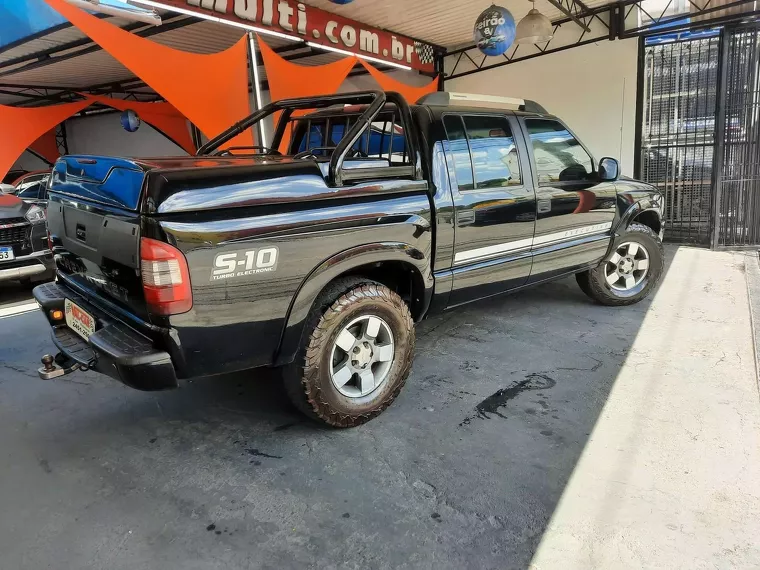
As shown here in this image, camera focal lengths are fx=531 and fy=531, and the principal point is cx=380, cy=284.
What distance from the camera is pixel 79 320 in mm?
2760

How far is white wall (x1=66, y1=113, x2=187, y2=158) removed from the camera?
66.9 ft

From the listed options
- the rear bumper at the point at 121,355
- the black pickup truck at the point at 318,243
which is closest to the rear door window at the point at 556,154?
the black pickup truck at the point at 318,243

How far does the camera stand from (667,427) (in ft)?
9.59

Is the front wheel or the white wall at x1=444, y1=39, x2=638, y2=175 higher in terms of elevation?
the white wall at x1=444, y1=39, x2=638, y2=175

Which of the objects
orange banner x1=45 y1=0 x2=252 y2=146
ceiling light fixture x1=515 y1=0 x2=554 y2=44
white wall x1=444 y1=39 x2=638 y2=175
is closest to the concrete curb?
white wall x1=444 y1=39 x2=638 y2=175

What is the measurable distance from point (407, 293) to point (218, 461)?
147 centimetres

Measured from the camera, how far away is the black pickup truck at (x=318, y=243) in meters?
2.26

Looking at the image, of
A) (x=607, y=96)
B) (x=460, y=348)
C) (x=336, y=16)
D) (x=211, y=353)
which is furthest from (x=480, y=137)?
(x=607, y=96)

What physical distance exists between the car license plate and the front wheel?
4073mm

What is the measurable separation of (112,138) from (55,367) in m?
22.9

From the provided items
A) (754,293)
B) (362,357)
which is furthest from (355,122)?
(754,293)

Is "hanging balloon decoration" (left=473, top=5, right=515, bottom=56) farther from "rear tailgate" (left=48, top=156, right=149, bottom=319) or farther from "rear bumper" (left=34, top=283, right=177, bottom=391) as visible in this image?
"rear bumper" (left=34, top=283, right=177, bottom=391)

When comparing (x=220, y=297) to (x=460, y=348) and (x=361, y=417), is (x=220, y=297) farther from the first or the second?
(x=460, y=348)

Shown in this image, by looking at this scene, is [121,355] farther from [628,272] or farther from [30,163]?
[30,163]
